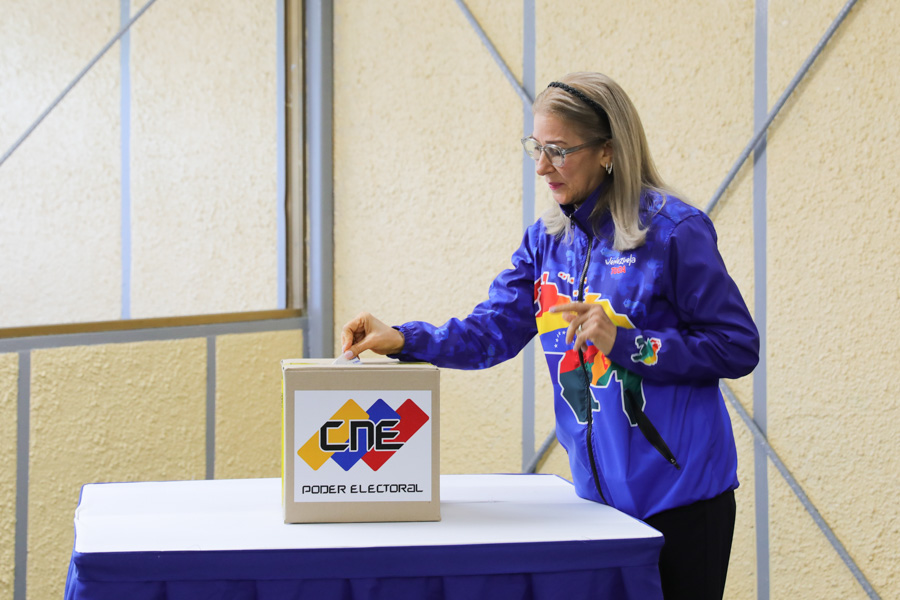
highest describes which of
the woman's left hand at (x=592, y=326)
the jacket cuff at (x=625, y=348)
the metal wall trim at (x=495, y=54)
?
the metal wall trim at (x=495, y=54)

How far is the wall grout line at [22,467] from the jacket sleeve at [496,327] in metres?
1.31

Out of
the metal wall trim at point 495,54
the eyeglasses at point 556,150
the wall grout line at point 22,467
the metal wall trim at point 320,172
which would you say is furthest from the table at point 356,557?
the metal wall trim at point 320,172

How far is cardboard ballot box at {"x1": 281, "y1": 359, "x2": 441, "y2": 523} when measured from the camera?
1.23m

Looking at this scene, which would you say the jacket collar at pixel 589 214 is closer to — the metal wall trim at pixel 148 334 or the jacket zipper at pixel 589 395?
the jacket zipper at pixel 589 395

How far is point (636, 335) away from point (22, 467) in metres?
1.79

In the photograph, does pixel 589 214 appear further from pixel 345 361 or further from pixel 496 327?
pixel 345 361

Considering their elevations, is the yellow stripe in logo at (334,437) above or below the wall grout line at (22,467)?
above

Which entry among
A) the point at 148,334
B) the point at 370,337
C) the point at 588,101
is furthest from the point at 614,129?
the point at 148,334

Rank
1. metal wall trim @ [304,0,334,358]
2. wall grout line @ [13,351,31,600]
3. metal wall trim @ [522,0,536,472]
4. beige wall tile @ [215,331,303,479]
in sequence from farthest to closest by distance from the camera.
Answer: metal wall trim @ [304,0,334,358] → beige wall tile @ [215,331,303,479] → metal wall trim @ [522,0,536,472] → wall grout line @ [13,351,31,600]

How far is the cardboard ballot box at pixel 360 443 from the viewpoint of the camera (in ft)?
4.02

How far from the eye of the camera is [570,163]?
1.36m

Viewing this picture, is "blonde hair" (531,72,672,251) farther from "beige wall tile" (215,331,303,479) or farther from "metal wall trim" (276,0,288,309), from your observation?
"metal wall trim" (276,0,288,309)

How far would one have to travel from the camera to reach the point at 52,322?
243 centimetres

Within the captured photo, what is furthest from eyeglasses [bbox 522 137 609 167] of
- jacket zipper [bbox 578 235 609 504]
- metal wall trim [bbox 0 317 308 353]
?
metal wall trim [bbox 0 317 308 353]
